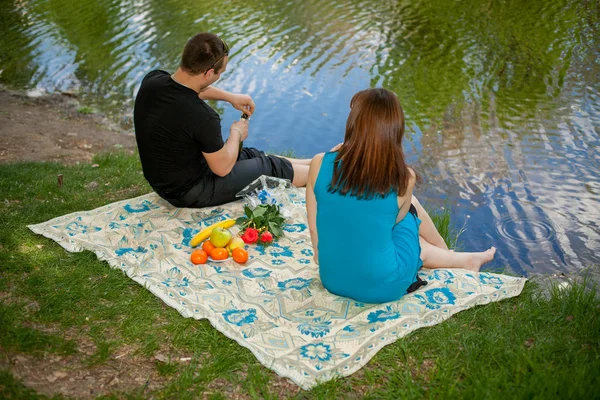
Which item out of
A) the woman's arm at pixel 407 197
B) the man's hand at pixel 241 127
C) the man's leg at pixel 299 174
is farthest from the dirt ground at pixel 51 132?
the woman's arm at pixel 407 197

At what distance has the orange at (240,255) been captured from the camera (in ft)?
14.7

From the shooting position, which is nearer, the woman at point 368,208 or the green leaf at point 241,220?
the woman at point 368,208

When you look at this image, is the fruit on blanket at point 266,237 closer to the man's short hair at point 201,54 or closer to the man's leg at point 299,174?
the man's leg at point 299,174

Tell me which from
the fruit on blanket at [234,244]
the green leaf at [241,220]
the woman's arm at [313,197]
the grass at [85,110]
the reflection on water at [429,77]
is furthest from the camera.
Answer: the grass at [85,110]


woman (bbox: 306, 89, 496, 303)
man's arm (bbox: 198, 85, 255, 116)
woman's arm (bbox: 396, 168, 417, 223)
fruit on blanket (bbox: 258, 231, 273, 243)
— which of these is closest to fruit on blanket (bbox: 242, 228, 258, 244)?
fruit on blanket (bbox: 258, 231, 273, 243)

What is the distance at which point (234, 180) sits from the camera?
17.0 feet

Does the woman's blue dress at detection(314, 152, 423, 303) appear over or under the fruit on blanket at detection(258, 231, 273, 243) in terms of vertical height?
over

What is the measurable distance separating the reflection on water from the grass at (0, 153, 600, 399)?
197cm

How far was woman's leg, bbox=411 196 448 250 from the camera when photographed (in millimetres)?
4297

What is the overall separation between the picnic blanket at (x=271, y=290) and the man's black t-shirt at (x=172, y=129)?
1.42 feet

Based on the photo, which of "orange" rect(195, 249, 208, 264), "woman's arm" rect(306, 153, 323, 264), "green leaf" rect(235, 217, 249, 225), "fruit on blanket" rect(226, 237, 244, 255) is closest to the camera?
"woman's arm" rect(306, 153, 323, 264)

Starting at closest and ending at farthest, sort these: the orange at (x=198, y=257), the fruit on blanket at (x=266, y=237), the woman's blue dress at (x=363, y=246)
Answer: the woman's blue dress at (x=363, y=246)
the orange at (x=198, y=257)
the fruit on blanket at (x=266, y=237)

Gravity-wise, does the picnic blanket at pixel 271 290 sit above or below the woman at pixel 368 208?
below

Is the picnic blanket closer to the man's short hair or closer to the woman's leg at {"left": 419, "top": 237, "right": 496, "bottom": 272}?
the woman's leg at {"left": 419, "top": 237, "right": 496, "bottom": 272}
